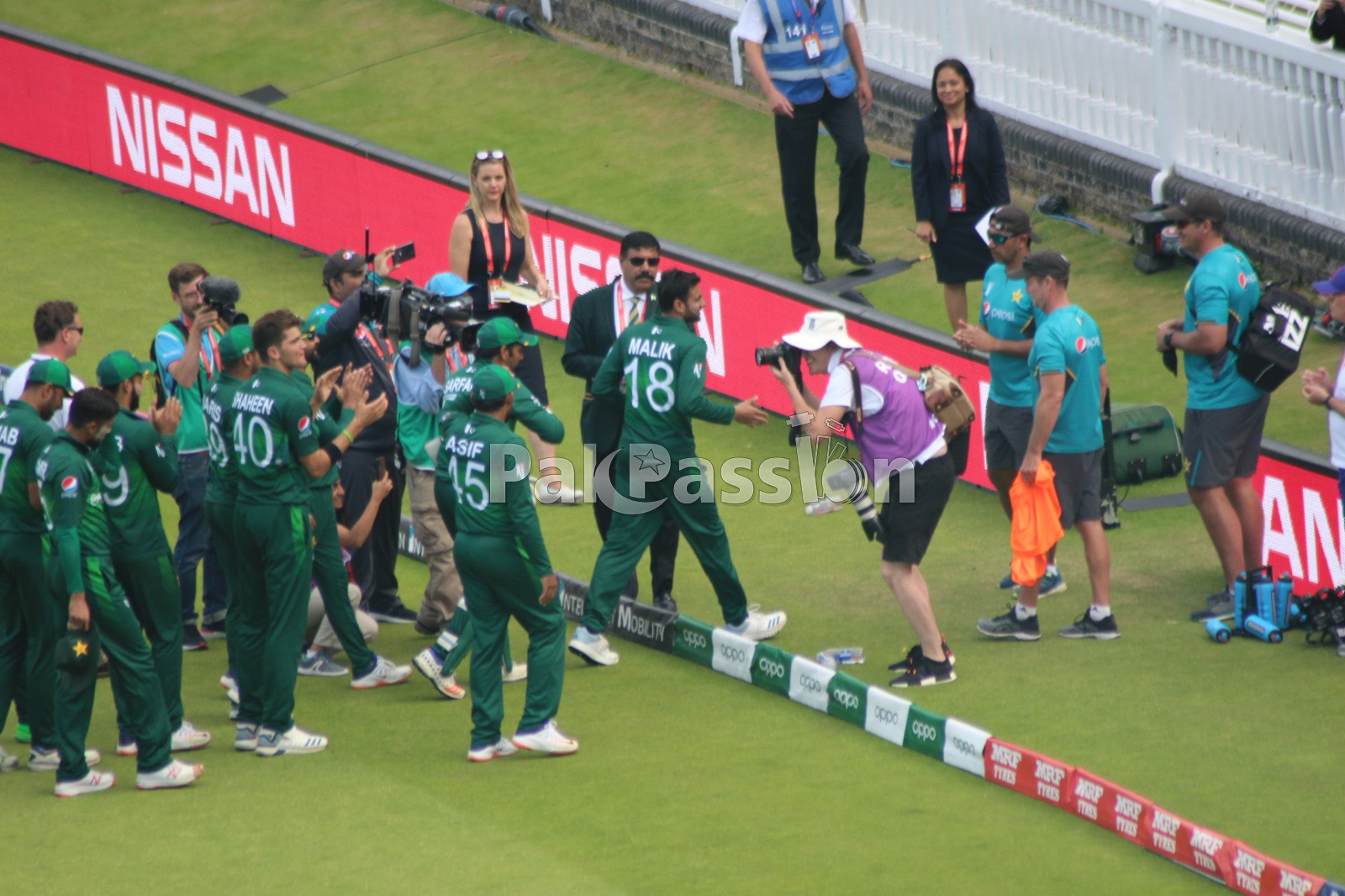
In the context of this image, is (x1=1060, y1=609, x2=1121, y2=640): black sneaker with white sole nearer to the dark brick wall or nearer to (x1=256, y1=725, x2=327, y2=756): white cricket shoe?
(x1=256, y1=725, x2=327, y2=756): white cricket shoe

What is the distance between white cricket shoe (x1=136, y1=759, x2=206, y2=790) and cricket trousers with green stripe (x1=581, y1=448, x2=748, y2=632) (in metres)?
2.38

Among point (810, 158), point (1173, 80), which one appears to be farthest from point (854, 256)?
point (1173, 80)

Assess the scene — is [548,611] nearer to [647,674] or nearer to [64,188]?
[647,674]

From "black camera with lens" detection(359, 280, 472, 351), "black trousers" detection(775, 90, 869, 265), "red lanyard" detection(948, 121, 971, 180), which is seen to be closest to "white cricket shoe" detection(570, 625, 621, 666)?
"black camera with lens" detection(359, 280, 472, 351)

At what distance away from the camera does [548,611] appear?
8.80m

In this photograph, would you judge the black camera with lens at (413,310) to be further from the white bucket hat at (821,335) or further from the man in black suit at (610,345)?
the white bucket hat at (821,335)

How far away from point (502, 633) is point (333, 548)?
1.10 m

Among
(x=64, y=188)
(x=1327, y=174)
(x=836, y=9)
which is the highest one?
(x=836, y=9)

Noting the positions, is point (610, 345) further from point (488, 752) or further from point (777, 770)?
point (777, 770)

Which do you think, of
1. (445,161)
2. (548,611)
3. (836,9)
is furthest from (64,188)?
(548,611)

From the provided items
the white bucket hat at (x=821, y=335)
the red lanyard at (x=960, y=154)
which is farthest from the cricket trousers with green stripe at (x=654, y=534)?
the red lanyard at (x=960, y=154)

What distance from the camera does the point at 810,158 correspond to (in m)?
14.1

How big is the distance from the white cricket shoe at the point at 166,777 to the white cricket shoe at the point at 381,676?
145 cm

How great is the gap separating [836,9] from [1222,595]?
5976 millimetres
